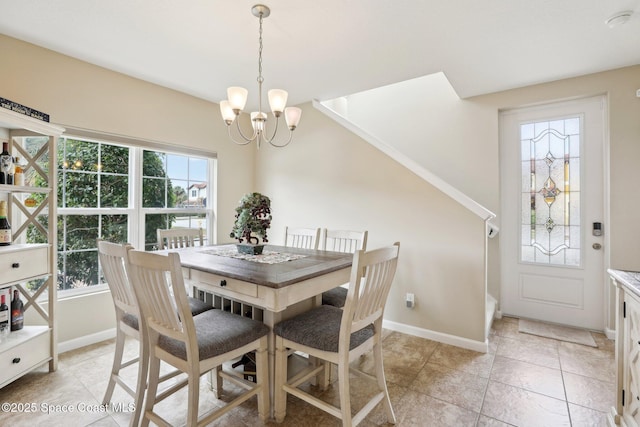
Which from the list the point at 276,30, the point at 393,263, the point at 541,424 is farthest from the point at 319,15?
the point at 541,424

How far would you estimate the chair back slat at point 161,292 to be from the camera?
130 centimetres

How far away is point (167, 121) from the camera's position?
10.4 feet

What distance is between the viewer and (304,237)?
9.46 ft

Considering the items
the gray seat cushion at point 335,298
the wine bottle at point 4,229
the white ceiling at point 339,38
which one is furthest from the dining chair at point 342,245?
the wine bottle at point 4,229

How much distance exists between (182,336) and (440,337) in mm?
2289

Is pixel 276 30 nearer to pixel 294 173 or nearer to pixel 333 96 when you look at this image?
pixel 333 96

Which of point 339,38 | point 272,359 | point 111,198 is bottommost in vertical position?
point 272,359

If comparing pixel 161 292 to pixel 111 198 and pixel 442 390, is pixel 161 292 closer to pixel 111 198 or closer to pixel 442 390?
pixel 442 390

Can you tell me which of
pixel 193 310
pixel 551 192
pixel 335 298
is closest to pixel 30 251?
pixel 193 310

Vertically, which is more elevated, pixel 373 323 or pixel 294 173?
pixel 294 173

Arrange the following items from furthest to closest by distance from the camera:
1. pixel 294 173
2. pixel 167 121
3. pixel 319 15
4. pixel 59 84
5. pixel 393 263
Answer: pixel 294 173
pixel 167 121
pixel 59 84
pixel 319 15
pixel 393 263

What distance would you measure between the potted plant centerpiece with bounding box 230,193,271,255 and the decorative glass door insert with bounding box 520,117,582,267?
2.80 meters

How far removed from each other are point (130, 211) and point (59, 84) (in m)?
1.19

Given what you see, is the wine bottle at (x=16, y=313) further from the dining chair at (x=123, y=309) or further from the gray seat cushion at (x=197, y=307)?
the gray seat cushion at (x=197, y=307)
